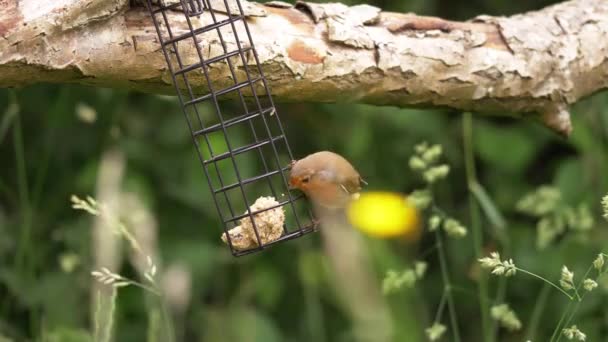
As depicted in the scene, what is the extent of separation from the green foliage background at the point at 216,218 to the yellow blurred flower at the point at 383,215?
0.26 feet

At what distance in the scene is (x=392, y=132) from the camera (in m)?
4.19

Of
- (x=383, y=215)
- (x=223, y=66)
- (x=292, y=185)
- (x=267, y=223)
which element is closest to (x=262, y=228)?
(x=267, y=223)

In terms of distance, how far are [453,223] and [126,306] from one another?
1.46 m

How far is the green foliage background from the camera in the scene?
11.5ft

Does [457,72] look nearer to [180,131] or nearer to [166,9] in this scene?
[166,9]

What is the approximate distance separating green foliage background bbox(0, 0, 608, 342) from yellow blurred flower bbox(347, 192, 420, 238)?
0.08 meters

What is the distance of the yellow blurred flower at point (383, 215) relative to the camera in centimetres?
380

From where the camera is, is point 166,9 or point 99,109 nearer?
point 166,9

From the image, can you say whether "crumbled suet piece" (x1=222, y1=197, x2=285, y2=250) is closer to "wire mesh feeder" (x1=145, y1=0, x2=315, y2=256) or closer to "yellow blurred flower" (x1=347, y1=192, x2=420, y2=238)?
"wire mesh feeder" (x1=145, y1=0, x2=315, y2=256)

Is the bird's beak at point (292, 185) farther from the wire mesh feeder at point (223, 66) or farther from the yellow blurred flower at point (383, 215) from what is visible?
the yellow blurred flower at point (383, 215)

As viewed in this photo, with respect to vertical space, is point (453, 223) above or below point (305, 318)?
above

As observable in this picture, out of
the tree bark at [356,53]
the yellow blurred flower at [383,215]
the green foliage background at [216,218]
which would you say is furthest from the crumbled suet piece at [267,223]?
the yellow blurred flower at [383,215]

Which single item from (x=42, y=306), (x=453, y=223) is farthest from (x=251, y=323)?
(x=453, y=223)

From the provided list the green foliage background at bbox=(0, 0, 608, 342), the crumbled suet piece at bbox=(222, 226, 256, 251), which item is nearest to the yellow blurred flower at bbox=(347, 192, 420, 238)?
the green foliage background at bbox=(0, 0, 608, 342)
